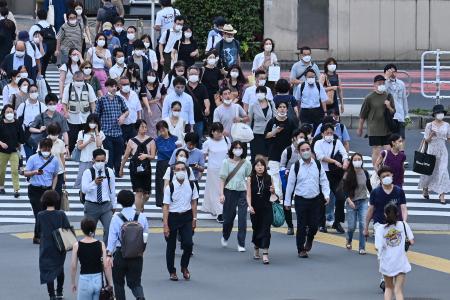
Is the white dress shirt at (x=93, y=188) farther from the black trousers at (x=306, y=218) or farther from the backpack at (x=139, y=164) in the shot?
the backpack at (x=139, y=164)

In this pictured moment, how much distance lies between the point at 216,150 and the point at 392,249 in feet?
20.8

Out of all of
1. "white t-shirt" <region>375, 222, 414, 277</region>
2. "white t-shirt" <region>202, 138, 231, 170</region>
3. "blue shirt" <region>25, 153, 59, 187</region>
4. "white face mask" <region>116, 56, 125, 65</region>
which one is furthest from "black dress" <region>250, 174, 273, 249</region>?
"white face mask" <region>116, 56, 125, 65</region>

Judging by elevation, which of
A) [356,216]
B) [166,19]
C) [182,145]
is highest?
[166,19]

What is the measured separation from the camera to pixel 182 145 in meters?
26.1

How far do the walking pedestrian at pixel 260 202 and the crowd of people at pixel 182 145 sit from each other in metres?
0.02

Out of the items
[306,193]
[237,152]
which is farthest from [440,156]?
[237,152]

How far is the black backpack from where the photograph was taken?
3472 centimetres

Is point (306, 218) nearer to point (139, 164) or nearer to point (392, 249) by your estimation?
point (139, 164)

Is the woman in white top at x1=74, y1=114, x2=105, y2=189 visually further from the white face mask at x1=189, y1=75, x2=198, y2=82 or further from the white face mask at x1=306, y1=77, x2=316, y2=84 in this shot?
the white face mask at x1=306, y1=77, x2=316, y2=84

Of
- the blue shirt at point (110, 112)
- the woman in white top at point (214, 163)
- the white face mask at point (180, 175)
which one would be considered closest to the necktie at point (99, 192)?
the white face mask at point (180, 175)

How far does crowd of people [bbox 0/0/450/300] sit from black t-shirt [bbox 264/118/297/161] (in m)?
0.02

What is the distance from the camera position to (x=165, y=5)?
35.2 meters

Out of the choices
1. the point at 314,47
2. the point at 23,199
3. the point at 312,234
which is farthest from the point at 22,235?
the point at 314,47

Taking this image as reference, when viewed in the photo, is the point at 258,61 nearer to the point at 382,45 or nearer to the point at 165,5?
the point at 165,5
